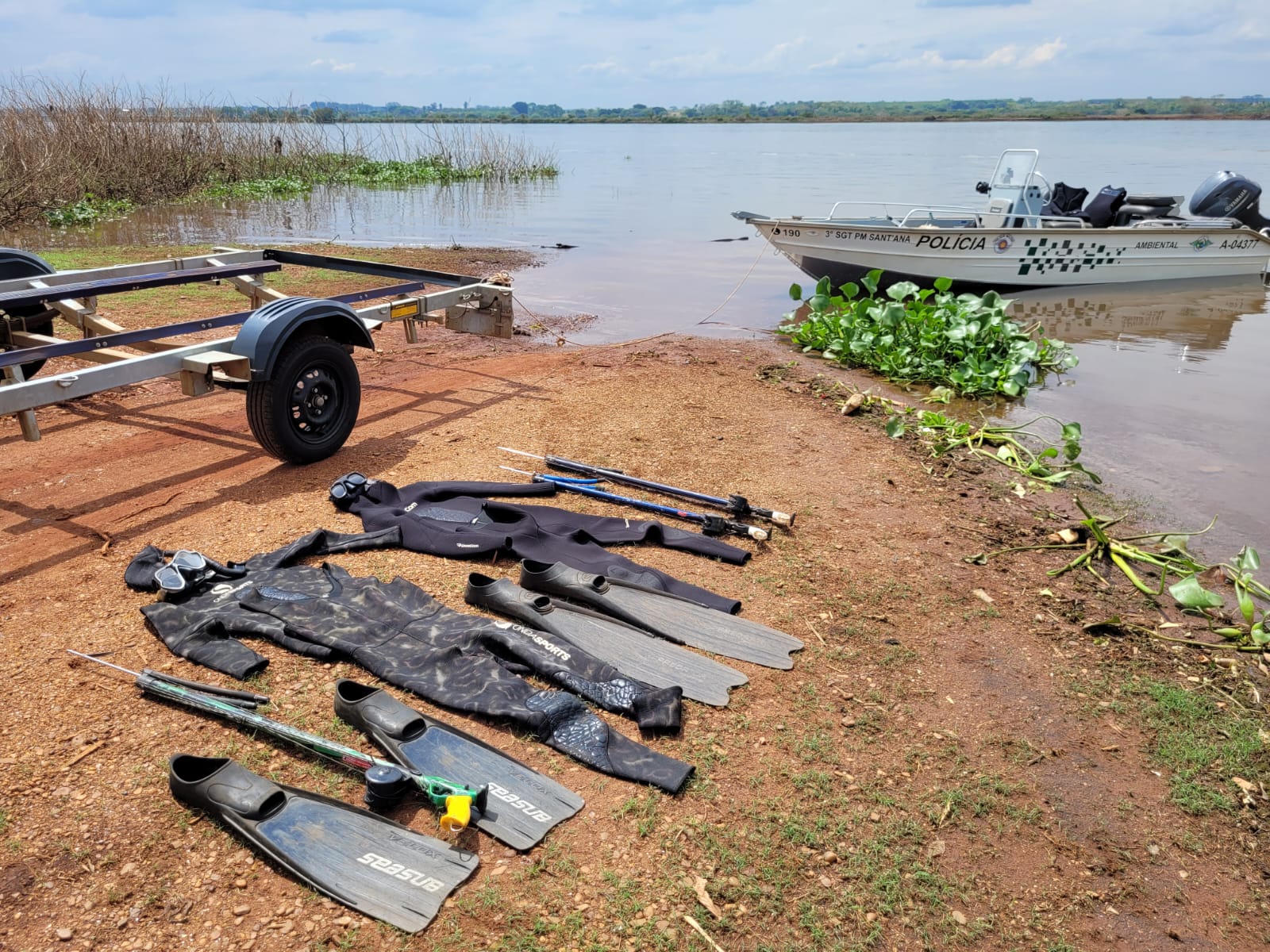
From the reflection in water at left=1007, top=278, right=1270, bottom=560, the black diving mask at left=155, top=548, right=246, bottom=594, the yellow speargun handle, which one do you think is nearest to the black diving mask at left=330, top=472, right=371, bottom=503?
the black diving mask at left=155, top=548, right=246, bottom=594

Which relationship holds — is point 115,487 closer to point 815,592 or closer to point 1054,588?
point 815,592

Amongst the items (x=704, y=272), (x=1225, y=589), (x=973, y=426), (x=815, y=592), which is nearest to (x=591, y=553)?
(x=815, y=592)

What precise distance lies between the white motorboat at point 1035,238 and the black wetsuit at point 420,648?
11210 mm

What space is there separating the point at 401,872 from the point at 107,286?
5184 mm

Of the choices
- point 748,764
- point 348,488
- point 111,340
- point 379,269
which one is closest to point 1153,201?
point 379,269

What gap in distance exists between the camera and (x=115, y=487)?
18.5 ft

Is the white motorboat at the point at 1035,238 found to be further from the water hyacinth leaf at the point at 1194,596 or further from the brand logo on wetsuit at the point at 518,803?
the brand logo on wetsuit at the point at 518,803

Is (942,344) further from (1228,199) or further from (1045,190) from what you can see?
(1228,199)

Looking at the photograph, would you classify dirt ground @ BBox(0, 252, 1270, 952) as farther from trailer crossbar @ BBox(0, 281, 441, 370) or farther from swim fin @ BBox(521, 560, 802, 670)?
trailer crossbar @ BBox(0, 281, 441, 370)

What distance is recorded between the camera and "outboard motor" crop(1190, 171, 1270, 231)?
16.5m

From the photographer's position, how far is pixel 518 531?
5.11m

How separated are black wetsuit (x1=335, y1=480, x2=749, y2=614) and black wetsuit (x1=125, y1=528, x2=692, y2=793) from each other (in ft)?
2.12

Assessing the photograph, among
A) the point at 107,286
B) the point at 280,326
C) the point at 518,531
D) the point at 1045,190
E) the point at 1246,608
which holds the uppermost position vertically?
the point at 1045,190

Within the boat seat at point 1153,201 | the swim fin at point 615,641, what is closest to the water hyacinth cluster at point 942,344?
the boat seat at point 1153,201
